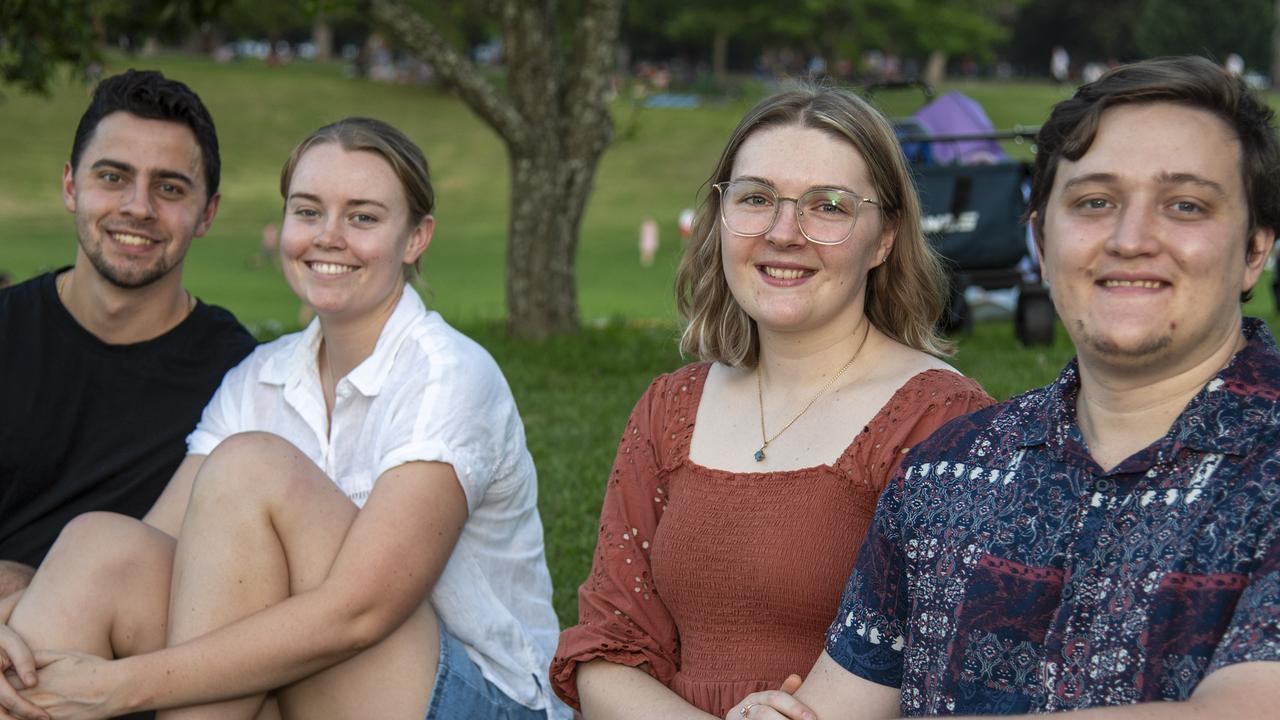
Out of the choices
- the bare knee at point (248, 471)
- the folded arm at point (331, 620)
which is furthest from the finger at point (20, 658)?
the bare knee at point (248, 471)

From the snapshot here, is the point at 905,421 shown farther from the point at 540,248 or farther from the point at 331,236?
the point at 540,248

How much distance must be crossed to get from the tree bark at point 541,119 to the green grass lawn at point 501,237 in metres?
0.35

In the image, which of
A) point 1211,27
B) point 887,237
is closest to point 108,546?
point 887,237

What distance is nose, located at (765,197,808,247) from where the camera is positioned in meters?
2.73

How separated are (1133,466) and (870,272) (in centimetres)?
98

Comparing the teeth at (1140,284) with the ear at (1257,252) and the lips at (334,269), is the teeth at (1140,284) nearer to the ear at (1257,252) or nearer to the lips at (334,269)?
the ear at (1257,252)

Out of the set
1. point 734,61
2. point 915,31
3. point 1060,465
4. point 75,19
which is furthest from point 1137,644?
point 734,61

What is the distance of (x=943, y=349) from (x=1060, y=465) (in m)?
0.84

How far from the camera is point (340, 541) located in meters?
2.94

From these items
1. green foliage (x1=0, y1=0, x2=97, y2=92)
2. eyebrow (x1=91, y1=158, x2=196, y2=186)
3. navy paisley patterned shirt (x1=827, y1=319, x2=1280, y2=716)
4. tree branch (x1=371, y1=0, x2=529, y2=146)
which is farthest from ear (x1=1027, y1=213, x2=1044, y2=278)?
tree branch (x1=371, y1=0, x2=529, y2=146)

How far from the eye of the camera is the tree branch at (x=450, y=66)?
9.12 metres

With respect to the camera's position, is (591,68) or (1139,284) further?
(591,68)

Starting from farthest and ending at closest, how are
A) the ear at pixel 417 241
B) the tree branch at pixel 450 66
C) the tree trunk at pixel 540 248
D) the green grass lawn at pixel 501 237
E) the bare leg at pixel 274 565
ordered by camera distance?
the tree trunk at pixel 540 248 → the tree branch at pixel 450 66 → the green grass lawn at pixel 501 237 → the ear at pixel 417 241 → the bare leg at pixel 274 565

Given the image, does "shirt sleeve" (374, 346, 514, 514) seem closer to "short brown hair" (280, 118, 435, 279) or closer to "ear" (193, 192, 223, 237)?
"short brown hair" (280, 118, 435, 279)
